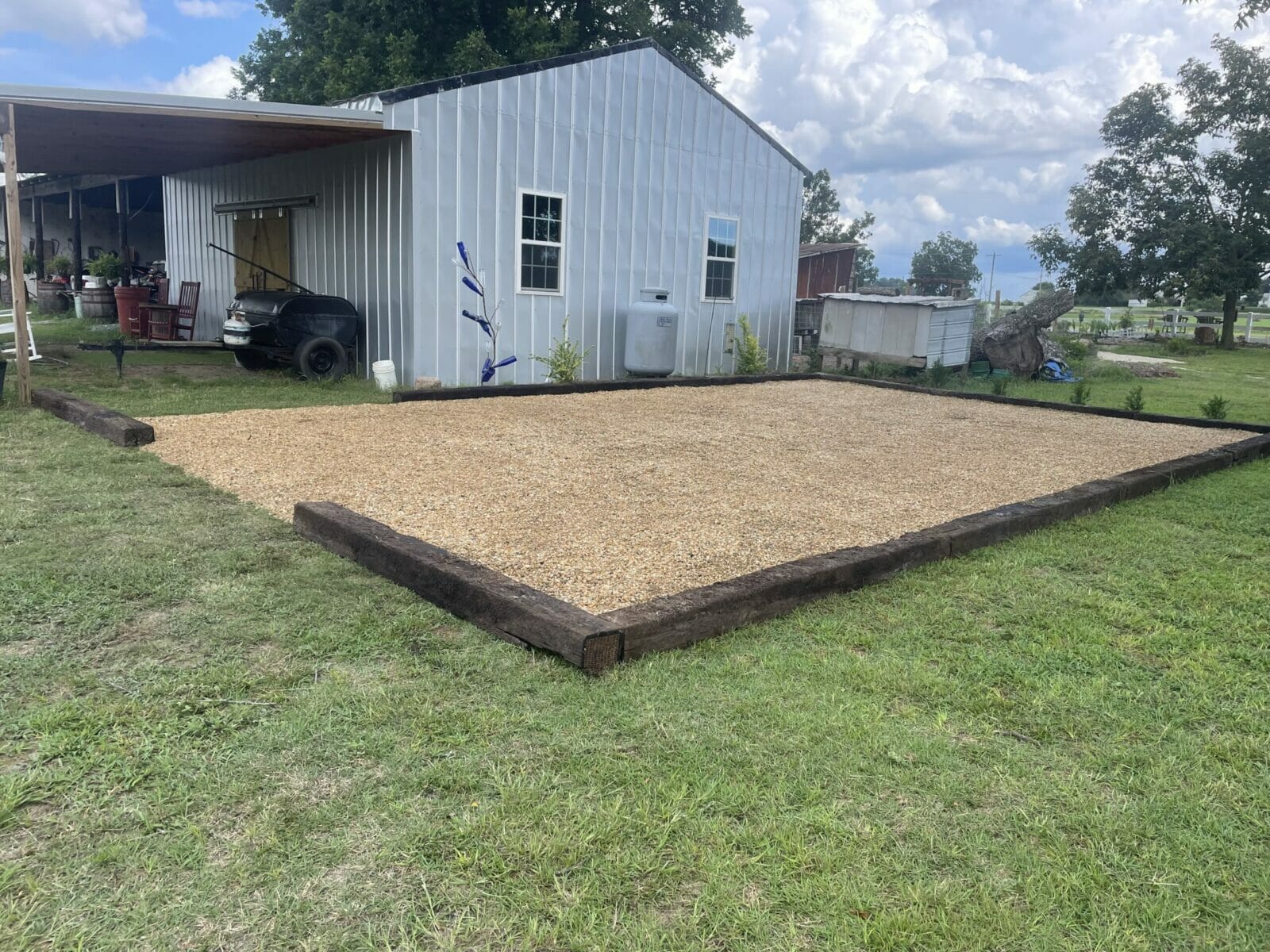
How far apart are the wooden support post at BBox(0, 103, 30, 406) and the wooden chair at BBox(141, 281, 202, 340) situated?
6745 millimetres

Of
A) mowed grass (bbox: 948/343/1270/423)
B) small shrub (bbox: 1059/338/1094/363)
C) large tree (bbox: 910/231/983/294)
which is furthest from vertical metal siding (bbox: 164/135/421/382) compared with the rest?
large tree (bbox: 910/231/983/294)

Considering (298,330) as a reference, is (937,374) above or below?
below

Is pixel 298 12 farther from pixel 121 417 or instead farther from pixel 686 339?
pixel 121 417

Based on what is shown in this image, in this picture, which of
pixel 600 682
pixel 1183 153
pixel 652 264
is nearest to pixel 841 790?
pixel 600 682

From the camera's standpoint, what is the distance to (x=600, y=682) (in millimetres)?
2789

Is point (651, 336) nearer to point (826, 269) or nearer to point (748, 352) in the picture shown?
point (748, 352)

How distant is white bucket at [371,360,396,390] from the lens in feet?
33.1

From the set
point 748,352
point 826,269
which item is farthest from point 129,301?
point 826,269

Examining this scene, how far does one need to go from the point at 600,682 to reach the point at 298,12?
83.6 ft

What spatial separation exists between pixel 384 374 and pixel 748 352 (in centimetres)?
559

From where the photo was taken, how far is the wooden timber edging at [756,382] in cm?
899

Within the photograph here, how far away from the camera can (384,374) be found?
10.1 metres

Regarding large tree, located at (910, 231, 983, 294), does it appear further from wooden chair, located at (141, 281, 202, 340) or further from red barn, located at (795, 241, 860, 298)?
wooden chair, located at (141, 281, 202, 340)

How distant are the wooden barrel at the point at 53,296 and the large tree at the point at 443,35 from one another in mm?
7492
